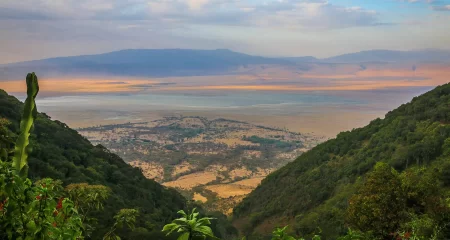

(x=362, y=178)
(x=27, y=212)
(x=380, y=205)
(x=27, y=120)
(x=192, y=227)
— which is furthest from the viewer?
(x=362, y=178)

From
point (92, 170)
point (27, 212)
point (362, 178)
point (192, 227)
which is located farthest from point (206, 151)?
point (192, 227)

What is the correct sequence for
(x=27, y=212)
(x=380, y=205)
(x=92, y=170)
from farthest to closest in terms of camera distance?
1. (x=92, y=170)
2. (x=380, y=205)
3. (x=27, y=212)

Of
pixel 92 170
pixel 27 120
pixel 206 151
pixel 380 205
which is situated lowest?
pixel 206 151

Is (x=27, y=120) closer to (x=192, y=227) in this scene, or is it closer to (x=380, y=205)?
(x=192, y=227)

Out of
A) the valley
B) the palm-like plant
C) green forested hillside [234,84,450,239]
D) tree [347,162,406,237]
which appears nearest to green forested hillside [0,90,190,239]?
green forested hillside [234,84,450,239]

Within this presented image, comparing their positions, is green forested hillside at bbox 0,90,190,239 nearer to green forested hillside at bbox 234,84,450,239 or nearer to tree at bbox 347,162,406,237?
green forested hillside at bbox 234,84,450,239

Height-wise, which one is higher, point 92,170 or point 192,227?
point 192,227

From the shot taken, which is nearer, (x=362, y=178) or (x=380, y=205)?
(x=380, y=205)

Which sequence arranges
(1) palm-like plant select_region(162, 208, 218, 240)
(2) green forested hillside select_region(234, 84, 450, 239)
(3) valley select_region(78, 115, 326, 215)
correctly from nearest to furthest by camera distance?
(1) palm-like plant select_region(162, 208, 218, 240), (2) green forested hillside select_region(234, 84, 450, 239), (3) valley select_region(78, 115, 326, 215)

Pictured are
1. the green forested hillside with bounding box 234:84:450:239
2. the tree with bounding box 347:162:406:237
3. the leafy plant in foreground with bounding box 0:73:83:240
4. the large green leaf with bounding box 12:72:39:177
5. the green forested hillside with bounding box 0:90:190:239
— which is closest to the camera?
the leafy plant in foreground with bounding box 0:73:83:240
